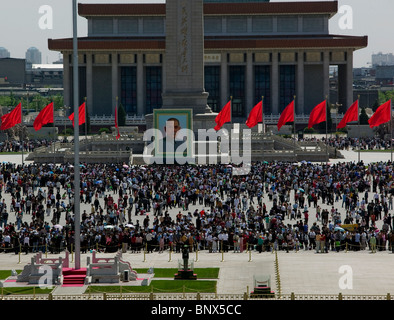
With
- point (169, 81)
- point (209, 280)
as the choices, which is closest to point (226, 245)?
point (209, 280)

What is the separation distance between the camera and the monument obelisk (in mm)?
98938

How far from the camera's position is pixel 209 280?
37.8m

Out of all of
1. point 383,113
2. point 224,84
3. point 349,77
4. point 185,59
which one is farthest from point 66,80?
point 383,113

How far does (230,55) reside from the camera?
451 feet

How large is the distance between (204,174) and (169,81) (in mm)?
34567

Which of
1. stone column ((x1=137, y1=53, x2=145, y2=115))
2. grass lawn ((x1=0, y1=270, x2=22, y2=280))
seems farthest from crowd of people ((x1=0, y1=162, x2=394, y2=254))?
stone column ((x1=137, y1=53, x2=145, y2=115))

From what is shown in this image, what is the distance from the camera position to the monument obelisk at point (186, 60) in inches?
3895

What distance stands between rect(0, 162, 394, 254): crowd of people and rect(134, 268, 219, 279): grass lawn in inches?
160

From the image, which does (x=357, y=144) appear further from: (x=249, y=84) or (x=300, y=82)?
(x=249, y=84)

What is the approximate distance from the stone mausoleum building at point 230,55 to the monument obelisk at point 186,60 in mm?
34760

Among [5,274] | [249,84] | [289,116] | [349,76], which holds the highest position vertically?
[349,76]

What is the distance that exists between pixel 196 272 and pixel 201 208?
18645mm

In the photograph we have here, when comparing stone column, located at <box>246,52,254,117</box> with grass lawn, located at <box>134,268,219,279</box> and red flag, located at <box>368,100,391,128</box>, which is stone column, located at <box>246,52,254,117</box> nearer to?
red flag, located at <box>368,100,391,128</box>
